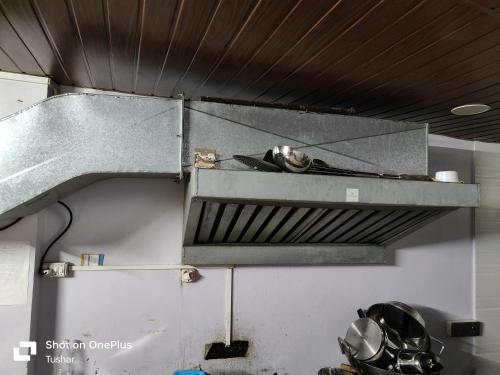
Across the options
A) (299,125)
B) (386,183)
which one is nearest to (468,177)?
(386,183)

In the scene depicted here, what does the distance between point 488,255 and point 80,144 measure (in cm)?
259

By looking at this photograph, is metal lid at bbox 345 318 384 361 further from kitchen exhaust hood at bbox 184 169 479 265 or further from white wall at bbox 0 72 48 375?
white wall at bbox 0 72 48 375

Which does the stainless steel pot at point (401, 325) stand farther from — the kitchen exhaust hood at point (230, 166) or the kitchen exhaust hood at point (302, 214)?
the kitchen exhaust hood at point (230, 166)

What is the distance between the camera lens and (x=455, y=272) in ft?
7.50

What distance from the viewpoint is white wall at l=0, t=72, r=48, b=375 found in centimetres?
146

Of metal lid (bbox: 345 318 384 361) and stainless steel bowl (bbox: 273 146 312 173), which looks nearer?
stainless steel bowl (bbox: 273 146 312 173)

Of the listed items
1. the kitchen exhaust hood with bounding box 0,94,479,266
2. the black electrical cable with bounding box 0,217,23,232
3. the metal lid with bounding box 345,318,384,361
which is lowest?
the metal lid with bounding box 345,318,384,361

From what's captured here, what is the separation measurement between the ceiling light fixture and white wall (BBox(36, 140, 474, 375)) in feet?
2.84

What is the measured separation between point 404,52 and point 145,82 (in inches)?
41.5

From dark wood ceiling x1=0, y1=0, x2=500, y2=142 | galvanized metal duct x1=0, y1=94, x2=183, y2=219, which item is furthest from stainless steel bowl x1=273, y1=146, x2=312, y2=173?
galvanized metal duct x1=0, y1=94, x2=183, y2=219

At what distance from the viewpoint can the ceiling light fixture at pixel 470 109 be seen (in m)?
1.59

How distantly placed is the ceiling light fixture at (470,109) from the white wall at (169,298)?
867 millimetres

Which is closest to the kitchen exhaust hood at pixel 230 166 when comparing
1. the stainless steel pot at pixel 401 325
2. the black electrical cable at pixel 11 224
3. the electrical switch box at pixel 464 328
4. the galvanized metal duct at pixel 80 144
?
the galvanized metal duct at pixel 80 144

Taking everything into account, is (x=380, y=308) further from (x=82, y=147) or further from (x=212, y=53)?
(x=82, y=147)
